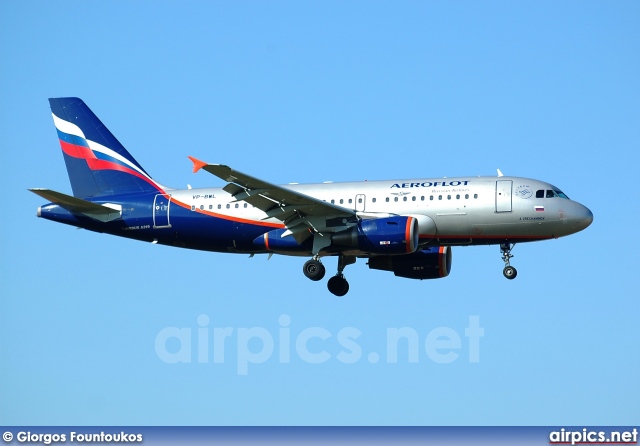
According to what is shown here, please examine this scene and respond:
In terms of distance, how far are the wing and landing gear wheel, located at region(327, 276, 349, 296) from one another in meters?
3.78

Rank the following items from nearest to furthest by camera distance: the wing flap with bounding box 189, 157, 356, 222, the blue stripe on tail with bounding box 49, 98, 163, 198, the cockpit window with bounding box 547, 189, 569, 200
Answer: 1. the wing flap with bounding box 189, 157, 356, 222
2. the cockpit window with bounding box 547, 189, 569, 200
3. the blue stripe on tail with bounding box 49, 98, 163, 198

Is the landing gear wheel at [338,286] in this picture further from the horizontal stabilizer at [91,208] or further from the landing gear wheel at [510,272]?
the horizontal stabilizer at [91,208]

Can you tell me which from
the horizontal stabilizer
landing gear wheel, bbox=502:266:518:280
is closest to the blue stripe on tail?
the horizontal stabilizer

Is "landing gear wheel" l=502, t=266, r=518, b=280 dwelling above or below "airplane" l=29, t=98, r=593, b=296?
below

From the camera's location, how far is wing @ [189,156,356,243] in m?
56.8

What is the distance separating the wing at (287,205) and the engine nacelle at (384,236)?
2.70 feet

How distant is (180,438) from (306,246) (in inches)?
553

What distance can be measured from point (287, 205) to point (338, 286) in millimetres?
5923

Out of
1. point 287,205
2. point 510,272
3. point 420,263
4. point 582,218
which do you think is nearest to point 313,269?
point 287,205

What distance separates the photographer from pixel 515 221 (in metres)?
58.6

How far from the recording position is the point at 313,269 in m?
60.8

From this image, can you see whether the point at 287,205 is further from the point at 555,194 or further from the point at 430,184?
the point at 555,194

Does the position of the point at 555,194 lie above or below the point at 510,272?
above

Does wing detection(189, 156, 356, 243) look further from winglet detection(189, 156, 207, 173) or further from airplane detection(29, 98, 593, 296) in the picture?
winglet detection(189, 156, 207, 173)
